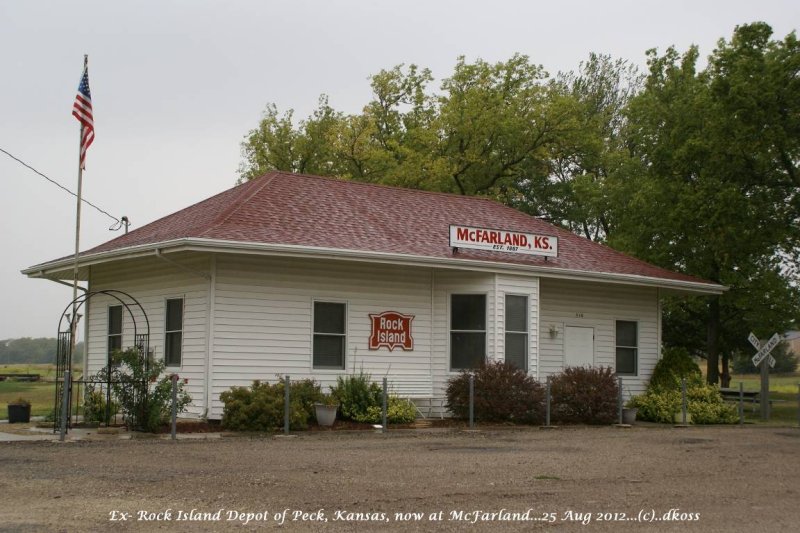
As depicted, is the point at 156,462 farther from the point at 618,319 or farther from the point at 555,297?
the point at 618,319

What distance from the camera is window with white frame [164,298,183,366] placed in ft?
65.4

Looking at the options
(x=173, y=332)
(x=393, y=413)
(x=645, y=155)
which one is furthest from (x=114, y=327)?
(x=645, y=155)

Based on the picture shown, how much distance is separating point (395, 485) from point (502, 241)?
11.5 metres

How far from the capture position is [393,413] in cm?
1992

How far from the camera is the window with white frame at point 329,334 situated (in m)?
20.2

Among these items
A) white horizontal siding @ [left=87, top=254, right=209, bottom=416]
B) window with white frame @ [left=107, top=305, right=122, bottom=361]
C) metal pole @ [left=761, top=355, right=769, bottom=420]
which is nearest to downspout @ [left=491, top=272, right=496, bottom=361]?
white horizontal siding @ [left=87, top=254, right=209, bottom=416]

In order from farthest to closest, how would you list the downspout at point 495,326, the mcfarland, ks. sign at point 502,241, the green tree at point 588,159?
1. the green tree at point 588,159
2. the mcfarland, ks. sign at point 502,241
3. the downspout at point 495,326

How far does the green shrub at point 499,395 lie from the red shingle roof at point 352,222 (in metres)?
2.52

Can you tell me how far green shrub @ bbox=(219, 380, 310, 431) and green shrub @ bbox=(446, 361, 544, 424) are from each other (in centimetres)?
383

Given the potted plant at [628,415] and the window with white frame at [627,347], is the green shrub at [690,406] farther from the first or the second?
the potted plant at [628,415]

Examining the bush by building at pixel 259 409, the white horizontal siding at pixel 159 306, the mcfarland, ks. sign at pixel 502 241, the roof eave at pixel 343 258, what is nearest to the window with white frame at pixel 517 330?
the roof eave at pixel 343 258

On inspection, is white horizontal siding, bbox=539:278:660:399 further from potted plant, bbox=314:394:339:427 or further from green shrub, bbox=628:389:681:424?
potted plant, bbox=314:394:339:427

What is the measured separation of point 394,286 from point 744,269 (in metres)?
16.4

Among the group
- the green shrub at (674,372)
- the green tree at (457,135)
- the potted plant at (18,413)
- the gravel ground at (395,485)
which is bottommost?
the gravel ground at (395,485)
